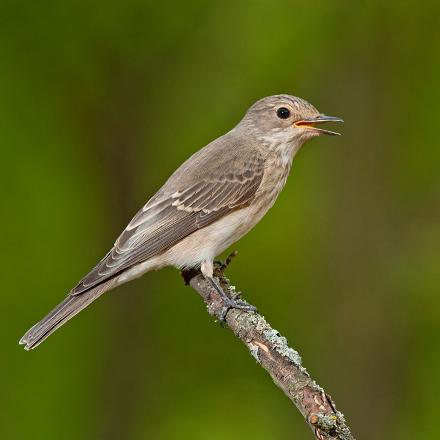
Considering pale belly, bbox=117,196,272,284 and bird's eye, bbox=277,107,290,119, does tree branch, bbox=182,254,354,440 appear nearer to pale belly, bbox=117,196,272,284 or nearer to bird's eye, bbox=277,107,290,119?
pale belly, bbox=117,196,272,284

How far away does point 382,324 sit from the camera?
408 inches

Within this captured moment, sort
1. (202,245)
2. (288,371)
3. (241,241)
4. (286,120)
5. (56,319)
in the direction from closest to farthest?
(288,371), (56,319), (202,245), (286,120), (241,241)

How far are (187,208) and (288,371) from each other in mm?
2329

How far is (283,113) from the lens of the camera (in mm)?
7801

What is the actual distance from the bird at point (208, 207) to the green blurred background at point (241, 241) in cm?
258

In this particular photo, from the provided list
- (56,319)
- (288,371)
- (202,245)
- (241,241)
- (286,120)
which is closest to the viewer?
(288,371)

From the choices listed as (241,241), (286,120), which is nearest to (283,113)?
(286,120)

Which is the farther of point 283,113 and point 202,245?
point 283,113

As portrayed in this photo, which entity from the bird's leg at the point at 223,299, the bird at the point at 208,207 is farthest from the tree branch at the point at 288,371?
the bird at the point at 208,207

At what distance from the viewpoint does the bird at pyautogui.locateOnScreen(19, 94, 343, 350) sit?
7117 mm

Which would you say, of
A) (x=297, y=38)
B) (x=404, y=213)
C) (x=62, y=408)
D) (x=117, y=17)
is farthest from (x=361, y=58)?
(x=62, y=408)

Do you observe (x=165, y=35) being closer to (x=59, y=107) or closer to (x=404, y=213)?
(x=59, y=107)

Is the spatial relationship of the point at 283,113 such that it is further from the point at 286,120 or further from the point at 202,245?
the point at 202,245

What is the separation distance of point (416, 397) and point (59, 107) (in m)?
4.79
